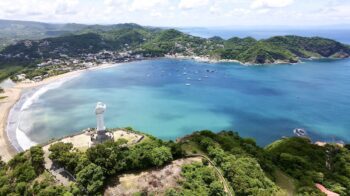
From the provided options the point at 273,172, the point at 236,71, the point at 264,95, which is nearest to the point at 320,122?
the point at 264,95

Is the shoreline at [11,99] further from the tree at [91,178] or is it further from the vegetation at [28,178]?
the tree at [91,178]

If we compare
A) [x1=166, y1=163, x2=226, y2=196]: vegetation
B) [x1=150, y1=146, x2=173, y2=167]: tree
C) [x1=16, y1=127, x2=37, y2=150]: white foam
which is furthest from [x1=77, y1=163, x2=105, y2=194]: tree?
[x1=16, y1=127, x2=37, y2=150]: white foam

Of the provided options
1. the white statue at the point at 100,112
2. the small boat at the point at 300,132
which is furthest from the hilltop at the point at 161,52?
the white statue at the point at 100,112

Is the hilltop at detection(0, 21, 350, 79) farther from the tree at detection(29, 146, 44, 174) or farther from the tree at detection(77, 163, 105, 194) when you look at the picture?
the tree at detection(77, 163, 105, 194)

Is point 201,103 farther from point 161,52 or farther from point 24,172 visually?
point 161,52

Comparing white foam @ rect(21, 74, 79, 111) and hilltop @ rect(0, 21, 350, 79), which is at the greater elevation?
hilltop @ rect(0, 21, 350, 79)

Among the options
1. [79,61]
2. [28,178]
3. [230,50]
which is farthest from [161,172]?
[230,50]

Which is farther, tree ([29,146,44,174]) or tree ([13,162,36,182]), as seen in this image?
tree ([29,146,44,174])

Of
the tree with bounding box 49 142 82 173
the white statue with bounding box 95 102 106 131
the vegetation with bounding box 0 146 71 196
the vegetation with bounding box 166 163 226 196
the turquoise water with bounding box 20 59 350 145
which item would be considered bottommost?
the turquoise water with bounding box 20 59 350 145
